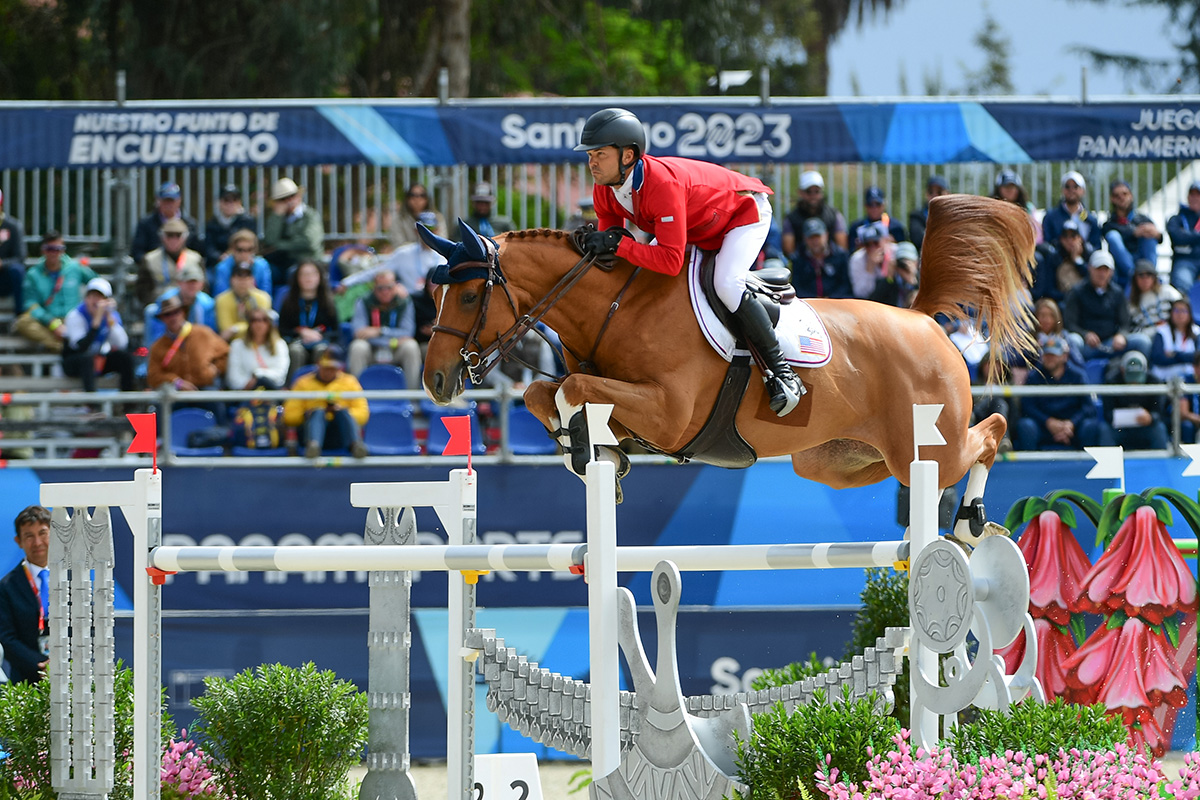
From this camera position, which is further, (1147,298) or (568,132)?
(1147,298)

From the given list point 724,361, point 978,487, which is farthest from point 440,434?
point 978,487

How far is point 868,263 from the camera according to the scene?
27.4 ft

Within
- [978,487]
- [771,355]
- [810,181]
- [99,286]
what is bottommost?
[978,487]

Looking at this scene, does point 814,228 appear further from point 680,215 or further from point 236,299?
point 680,215

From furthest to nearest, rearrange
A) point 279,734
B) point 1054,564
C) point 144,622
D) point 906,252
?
point 906,252 < point 1054,564 < point 279,734 < point 144,622

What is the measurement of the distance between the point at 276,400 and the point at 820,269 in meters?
3.37

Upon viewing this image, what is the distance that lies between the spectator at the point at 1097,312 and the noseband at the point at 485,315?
4608 mm

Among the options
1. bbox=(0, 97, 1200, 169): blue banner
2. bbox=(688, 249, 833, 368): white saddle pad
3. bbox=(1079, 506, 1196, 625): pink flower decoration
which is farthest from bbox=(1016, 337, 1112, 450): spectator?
bbox=(688, 249, 833, 368): white saddle pad

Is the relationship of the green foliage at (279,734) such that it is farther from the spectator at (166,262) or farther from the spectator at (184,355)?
the spectator at (166,262)

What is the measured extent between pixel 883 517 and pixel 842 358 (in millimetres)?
2344

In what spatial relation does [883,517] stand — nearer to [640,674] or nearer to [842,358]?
[842,358]

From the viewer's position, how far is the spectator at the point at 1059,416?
7.26 m

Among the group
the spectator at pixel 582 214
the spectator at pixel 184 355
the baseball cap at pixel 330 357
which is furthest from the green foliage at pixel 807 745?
the spectator at pixel 582 214

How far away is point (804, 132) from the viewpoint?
8.02m
